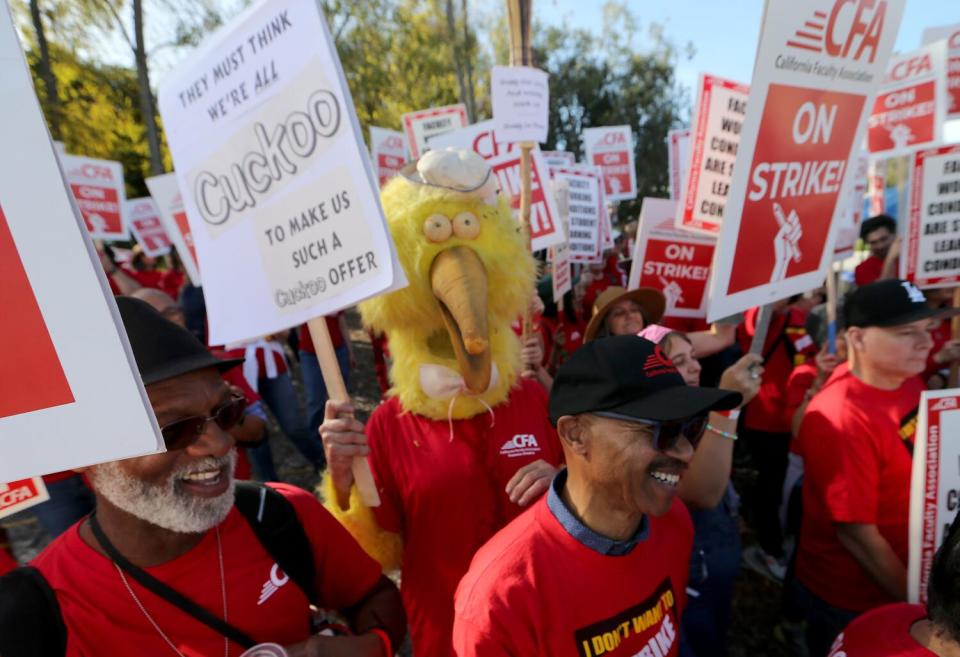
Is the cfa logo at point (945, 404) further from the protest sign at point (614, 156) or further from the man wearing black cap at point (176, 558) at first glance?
the protest sign at point (614, 156)

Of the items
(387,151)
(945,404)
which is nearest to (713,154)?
(945,404)

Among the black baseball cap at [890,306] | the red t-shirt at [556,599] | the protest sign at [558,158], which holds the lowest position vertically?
the red t-shirt at [556,599]

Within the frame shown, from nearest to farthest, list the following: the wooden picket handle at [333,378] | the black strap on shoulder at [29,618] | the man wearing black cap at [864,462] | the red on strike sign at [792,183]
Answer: the black strap on shoulder at [29,618] < the wooden picket handle at [333,378] < the red on strike sign at [792,183] < the man wearing black cap at [864,462]

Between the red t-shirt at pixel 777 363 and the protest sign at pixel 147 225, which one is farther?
the protest sign at pixel 147 225

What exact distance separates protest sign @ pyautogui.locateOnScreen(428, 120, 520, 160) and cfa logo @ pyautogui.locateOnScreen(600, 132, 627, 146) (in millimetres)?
4302

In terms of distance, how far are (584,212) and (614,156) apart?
353 cm

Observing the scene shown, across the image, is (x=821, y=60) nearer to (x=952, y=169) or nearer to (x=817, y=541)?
(x=952, y=169)

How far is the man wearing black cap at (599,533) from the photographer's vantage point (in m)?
1.33

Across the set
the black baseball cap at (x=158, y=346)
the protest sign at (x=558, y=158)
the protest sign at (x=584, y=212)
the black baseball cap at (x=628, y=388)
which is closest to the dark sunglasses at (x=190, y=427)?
the black baseball cap at (x=158, y=346)

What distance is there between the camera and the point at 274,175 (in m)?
1.49

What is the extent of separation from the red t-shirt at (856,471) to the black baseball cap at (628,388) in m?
0.89

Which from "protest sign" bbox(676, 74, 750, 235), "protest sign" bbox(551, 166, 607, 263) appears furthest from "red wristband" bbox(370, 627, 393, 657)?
"protest sign" bbox(551, 166, 607, 263)

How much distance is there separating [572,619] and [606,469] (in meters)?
0.36

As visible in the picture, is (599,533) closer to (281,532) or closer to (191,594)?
(281,532)
